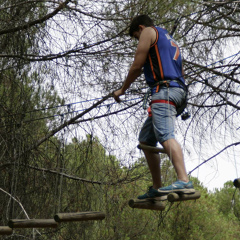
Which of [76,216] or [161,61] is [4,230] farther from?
[161,61]

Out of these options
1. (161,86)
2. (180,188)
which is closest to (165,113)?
(161,86)

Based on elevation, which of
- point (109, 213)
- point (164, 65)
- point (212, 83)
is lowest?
point (109, 213)

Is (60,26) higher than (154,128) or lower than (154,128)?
higher

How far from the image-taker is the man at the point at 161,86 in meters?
3.15

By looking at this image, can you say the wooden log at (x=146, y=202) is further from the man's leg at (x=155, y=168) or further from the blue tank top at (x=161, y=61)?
the blue tank top at (x=161, y=61)

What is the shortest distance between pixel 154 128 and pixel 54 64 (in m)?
1.97

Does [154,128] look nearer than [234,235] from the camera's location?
Yes

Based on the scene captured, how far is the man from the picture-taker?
Answer: 3150 millimetres

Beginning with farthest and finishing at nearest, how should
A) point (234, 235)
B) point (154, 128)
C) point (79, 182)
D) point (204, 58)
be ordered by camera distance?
point (234, 235) → point (79, 182) → point (204, 58) → point (154, 128)

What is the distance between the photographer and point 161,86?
3312mm

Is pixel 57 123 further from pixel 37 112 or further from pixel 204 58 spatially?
pixel 204 58

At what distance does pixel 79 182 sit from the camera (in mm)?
5328

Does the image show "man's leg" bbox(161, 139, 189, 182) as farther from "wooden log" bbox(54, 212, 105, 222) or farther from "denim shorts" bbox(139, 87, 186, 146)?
"wooden log" bbox(54, 212, 105, 222)

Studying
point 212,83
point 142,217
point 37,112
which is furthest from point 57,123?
point 142,217
